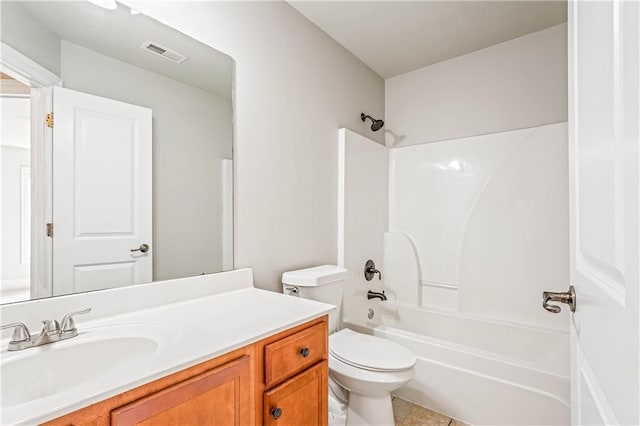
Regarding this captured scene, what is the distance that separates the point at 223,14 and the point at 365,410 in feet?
6.68

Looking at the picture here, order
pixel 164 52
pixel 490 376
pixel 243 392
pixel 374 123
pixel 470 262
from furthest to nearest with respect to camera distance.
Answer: pixel 374 123 < pixel 470 262 < pixel 490 376 < pixel 164 52 < pixel 243 392

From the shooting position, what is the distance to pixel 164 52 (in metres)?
1.38

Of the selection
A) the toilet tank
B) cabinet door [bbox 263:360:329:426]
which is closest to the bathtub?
the toilet tank

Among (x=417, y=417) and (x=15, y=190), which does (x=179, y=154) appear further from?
(x=417, y=417)

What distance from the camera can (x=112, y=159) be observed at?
1179 mm

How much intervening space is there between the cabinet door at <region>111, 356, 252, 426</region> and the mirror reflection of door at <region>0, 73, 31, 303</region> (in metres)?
0.59

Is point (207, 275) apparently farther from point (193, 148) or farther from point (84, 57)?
point (84, 57)

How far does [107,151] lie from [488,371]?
82.4 inches

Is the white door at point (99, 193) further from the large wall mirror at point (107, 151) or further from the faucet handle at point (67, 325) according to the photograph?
the faucet handle at point (67, 325)

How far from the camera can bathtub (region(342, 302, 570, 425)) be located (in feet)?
5.49

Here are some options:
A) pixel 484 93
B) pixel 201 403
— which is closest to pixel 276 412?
pixel 201 403

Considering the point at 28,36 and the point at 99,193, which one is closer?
the point at 28,36

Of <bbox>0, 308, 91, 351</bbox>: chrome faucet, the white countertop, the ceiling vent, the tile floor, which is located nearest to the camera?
the white countertop

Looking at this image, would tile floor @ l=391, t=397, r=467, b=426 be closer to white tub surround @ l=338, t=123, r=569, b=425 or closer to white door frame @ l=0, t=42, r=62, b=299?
white tub surround @ l=338, t=123, r=569, b=425
